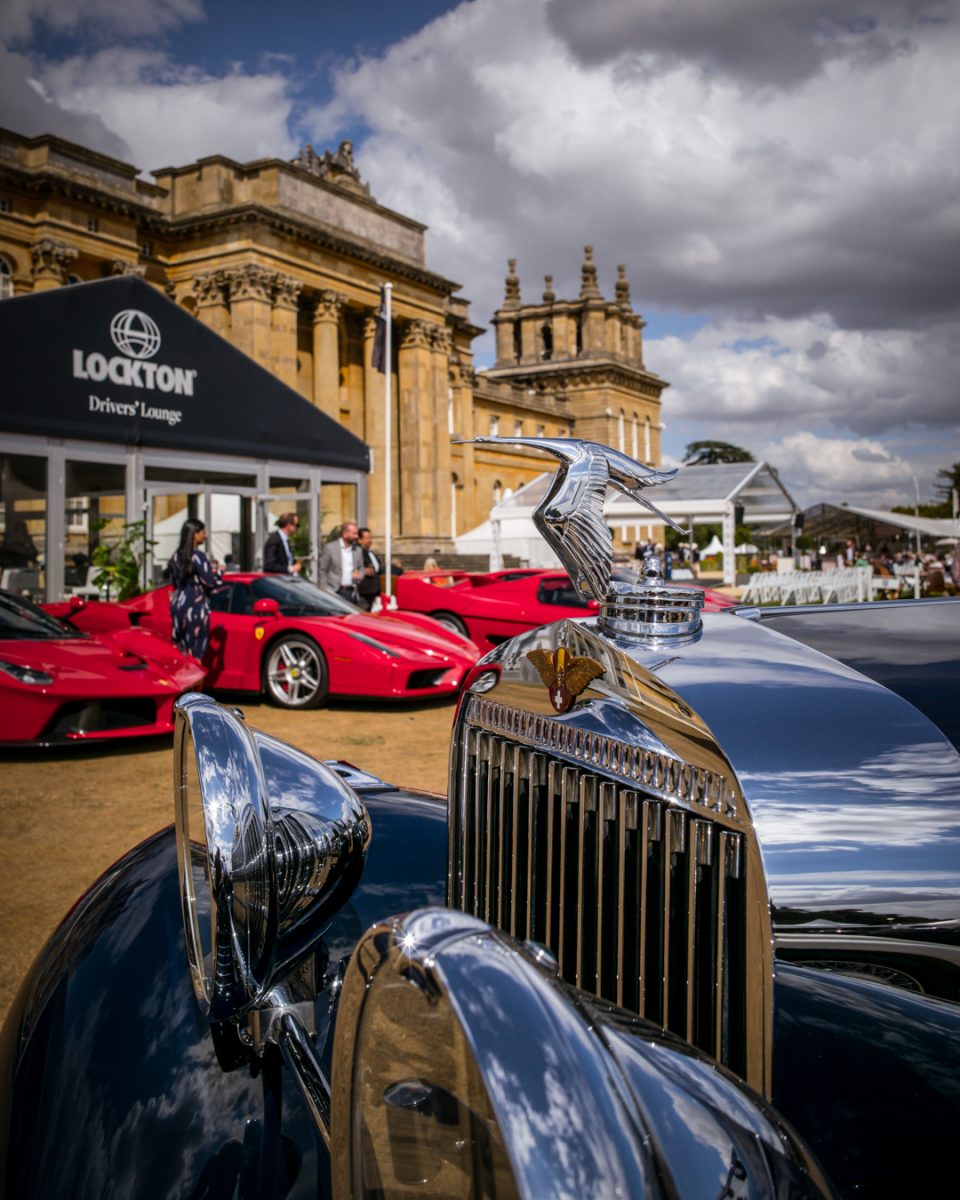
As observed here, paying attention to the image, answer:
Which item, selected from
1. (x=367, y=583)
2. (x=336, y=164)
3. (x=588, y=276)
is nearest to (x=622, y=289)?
(x=588, y=276)

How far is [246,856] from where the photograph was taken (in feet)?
4.19

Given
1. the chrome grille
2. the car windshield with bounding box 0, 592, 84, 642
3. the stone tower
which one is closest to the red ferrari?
the car windshield with bounding box 0, 592, 84, 642

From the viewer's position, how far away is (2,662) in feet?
20.6

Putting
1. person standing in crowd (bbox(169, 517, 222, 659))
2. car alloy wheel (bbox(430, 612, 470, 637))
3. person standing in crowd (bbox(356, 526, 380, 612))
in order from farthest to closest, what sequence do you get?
car alloy wheel (bbox(430, 612, 470, 637)), person standing in crowd (bbox(356, 526, 380, 612)), person standing in crowd (bbox(169, 517, 222, 659))

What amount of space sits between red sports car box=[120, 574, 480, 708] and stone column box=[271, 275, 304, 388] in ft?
79.3

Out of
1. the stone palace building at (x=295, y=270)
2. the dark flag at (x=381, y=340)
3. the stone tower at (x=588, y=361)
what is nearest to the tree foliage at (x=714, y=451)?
the stone tower at (x=588, y=361)

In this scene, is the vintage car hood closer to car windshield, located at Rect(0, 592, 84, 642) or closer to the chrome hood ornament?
the chrome hood ornament

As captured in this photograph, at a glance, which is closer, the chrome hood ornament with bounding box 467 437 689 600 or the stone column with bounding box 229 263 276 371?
the chrome hood ornament with bounding box 467 437 689 600

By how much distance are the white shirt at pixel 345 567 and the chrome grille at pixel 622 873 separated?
422 inches

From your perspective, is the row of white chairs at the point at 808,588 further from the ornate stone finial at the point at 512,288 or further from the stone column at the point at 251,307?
the ornate stone finial at the point at 512,288

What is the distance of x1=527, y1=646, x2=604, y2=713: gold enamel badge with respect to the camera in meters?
1.46

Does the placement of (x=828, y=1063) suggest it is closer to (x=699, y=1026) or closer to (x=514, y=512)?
(x=699, y=1026)

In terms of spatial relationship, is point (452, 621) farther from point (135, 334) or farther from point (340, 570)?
point (135, 334)

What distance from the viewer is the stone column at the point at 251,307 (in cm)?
3116
